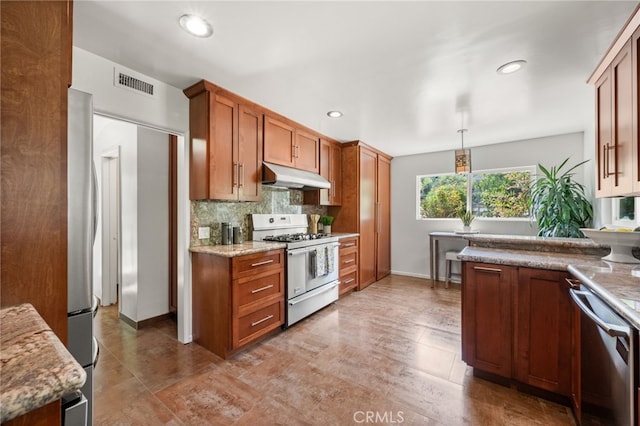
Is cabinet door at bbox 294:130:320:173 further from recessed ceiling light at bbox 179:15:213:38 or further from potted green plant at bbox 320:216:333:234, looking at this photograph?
recessed ceiling light at bbox 179:15:213:38

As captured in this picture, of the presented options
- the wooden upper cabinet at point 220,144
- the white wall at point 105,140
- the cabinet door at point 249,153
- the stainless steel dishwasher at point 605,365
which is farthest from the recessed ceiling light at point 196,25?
the stainless steel dishwasher at point 605,365

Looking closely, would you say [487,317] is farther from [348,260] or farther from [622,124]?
[348,260]

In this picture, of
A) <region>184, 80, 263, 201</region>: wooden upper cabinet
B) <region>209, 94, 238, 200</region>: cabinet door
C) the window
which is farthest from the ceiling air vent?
the window

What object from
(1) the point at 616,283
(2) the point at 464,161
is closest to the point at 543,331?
(1) the point at 616,283

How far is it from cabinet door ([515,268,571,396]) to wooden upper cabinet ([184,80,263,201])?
2.44 m

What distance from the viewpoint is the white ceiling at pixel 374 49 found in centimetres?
151

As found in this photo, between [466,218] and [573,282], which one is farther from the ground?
[466,218]

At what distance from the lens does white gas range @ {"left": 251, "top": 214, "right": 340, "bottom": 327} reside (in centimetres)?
282

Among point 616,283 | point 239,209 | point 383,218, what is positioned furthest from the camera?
point 383,218

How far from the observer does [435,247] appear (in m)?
4.79

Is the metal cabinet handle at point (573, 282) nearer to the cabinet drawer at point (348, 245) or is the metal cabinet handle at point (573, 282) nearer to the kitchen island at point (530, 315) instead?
the kitchen island at point (530, 315)

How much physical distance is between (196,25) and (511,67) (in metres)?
2.28

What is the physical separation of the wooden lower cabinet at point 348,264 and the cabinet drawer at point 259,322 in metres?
1.29

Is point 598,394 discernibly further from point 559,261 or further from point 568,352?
point 559,261
